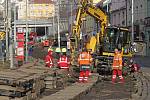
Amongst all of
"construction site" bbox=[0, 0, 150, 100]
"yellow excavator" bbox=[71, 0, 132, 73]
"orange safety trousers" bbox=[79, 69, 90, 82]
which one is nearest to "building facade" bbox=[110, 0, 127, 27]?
"construction site" bbox=[0, 0, 150, 100]

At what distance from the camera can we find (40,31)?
539ft

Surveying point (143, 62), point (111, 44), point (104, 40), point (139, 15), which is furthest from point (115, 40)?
point (139, 15)

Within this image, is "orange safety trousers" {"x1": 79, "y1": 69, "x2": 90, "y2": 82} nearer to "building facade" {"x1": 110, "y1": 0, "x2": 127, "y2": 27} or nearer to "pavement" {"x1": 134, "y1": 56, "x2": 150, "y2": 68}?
"pavement" {"x1": 134, "y1": 56, "x2": 150, "y2": 68}

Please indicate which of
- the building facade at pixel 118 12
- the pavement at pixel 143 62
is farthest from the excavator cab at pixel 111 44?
the building facade at pixel 118 12

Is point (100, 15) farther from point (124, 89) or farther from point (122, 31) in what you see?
point (124, 89)

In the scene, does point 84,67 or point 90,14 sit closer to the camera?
point 84,67

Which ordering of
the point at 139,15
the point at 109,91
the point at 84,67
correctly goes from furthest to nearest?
the point at 139,15
the point at 84,67
the point at 109,91

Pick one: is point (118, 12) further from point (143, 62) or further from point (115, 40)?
point (115, 40)

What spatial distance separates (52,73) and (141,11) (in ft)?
154

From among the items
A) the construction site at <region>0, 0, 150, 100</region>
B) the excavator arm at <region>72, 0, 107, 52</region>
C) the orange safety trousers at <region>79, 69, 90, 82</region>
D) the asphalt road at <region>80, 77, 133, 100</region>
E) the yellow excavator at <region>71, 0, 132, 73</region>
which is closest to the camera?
the construction site at <region>0, 0, 150, 100</region>

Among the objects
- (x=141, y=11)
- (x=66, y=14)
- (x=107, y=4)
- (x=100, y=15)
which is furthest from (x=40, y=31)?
(x=100, y=15)

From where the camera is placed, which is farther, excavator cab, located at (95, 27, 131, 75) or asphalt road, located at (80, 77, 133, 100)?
excavator cab, located at (95, 27, 131, 75)

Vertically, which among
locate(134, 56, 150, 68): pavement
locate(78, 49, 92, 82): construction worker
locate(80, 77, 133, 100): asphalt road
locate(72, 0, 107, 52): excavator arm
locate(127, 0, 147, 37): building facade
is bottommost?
locate(80, 77, 133, 100): asphalt road

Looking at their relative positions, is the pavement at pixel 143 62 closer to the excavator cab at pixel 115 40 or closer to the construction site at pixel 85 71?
the construction site at pixel 85 71
